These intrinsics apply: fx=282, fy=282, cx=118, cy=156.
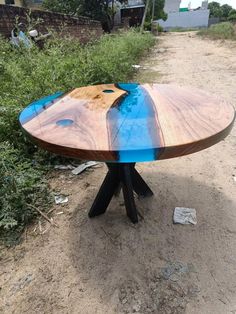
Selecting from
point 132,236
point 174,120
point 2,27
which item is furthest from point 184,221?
point 2,27

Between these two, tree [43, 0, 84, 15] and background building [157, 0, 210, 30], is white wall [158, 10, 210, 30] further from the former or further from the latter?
tree [43, 0, 84, 15]

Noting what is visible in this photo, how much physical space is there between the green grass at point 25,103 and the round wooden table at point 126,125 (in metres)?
0.49

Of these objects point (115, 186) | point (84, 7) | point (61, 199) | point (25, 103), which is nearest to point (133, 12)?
point (84, 7)

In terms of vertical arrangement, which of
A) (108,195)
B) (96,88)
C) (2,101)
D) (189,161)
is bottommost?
(189,161)

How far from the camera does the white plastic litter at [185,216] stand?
74.0 inches

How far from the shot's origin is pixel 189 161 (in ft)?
8.80

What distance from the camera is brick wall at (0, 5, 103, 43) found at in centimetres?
505

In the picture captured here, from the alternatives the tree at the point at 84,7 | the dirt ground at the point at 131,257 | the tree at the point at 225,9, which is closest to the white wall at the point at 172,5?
the tree at the point at 225,9

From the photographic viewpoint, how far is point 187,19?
35.1 meters

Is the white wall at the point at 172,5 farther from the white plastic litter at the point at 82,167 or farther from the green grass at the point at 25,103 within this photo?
the white plastic litter at the point at 82,167

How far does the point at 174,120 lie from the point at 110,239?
870 millimetres

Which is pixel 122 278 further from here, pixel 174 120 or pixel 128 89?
pixel 128 89

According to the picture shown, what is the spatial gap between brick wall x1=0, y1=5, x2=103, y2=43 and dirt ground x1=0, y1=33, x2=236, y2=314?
401 centimetres


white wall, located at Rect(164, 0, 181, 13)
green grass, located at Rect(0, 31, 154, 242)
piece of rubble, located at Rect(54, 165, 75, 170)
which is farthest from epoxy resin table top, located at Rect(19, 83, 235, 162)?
white wall, located at Rect(164, 0, 181, 13)
